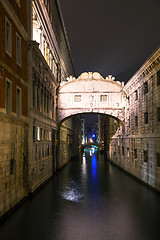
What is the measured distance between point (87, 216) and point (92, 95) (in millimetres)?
18873

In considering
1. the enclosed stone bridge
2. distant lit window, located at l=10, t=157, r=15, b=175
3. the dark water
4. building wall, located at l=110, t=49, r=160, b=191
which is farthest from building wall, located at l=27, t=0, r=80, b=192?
building wall, located at l=110, t=49, r=160, b=191

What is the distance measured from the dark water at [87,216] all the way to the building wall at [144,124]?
2526 millimetres

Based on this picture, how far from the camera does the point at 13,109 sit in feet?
42.9

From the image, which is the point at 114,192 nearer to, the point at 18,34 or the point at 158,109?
the point at 158,109

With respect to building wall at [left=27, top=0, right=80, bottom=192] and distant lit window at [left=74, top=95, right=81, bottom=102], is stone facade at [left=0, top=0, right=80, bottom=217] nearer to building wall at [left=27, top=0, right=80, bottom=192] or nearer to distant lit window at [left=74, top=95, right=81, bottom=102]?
building wall at [left=27, top=0, right=80, bottom=192]

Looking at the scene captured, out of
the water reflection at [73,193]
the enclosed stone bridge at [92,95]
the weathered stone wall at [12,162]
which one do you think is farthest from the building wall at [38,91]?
the enclosed stone bridge at [92,95]

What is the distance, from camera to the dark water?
9.76 meters

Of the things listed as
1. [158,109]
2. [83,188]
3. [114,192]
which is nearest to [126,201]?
[114,192]

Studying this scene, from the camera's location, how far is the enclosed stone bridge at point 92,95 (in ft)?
96.5

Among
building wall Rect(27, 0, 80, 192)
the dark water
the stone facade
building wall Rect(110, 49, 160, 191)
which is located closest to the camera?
the dark water

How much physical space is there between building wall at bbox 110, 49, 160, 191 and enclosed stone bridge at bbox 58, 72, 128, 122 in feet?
5.26

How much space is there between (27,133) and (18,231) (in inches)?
274

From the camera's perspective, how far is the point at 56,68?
1241 inches

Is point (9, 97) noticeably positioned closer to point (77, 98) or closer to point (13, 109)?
point (13, 109)
